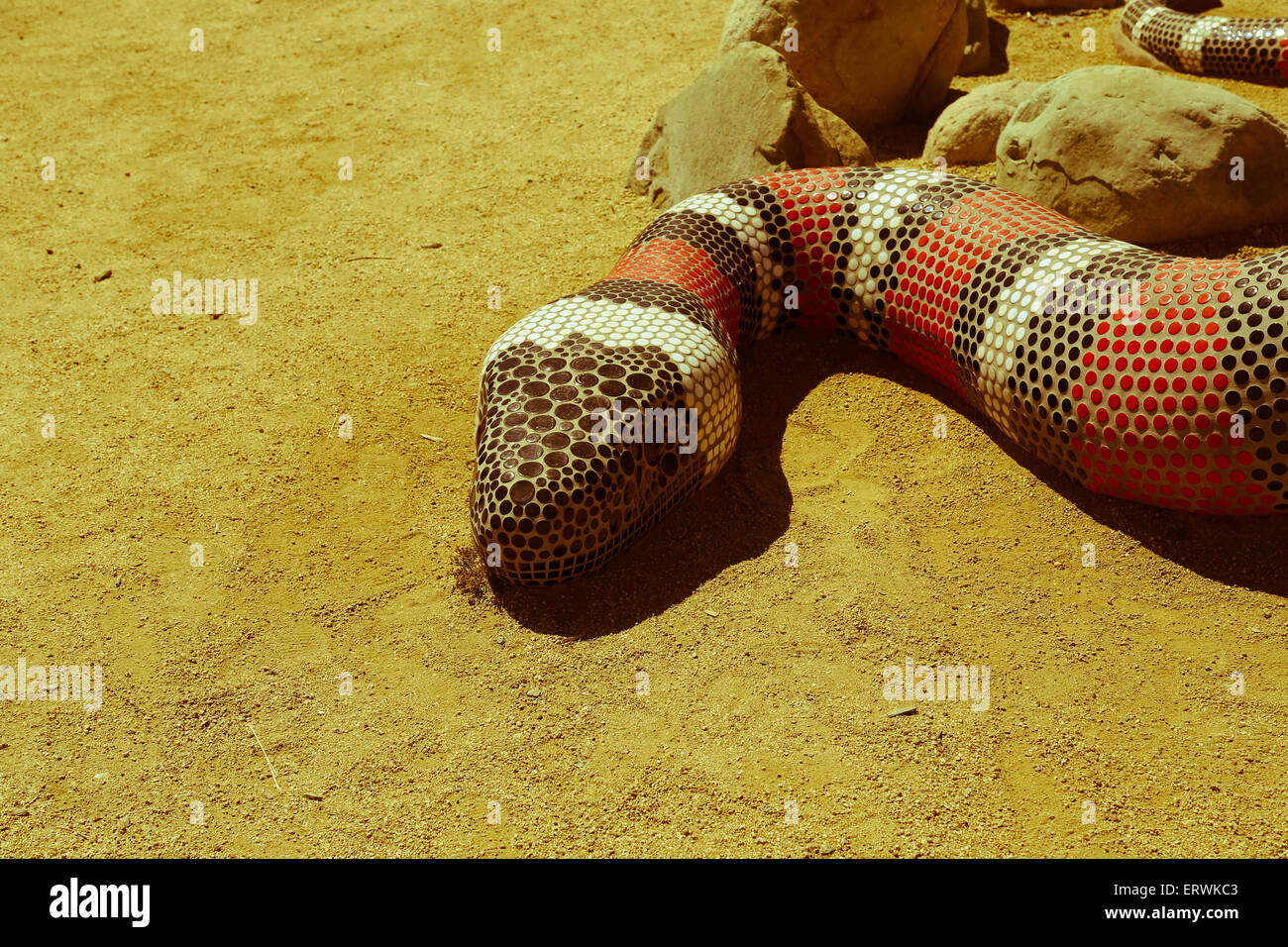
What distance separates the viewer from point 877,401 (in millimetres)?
5527

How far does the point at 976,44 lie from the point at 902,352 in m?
4.43

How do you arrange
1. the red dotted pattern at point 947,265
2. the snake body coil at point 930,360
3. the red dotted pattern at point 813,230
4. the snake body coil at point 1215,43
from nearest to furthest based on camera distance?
the snake body coil at point 930,360 < the red dotted pattern at point 947,265 < the red dotted pattern at point 813,230 < the snake body coil at point 1215,43

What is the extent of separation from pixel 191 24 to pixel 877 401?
26.1 ft

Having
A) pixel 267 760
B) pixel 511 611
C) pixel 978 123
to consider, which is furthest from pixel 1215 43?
pixel 267 760

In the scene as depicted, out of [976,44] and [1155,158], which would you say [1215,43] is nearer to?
[976,44]

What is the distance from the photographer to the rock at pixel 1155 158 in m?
5.98

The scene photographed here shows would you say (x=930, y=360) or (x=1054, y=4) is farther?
(x=1054, y=4)

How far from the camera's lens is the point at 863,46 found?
7852mm

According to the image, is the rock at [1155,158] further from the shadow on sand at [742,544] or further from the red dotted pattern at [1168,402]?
the shadow on sand at [742,544]

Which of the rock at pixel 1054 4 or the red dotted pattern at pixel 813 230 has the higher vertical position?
the rock at pixel 1054 4

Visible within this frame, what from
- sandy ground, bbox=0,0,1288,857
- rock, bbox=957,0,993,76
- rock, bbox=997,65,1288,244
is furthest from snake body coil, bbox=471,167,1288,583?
rock, bbox=957,0,993,76

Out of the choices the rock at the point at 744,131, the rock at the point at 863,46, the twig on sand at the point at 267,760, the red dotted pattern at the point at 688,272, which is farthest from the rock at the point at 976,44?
the twig on sand at the point at 267,760

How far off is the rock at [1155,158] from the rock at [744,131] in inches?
48.3

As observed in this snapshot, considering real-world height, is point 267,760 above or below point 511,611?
below
